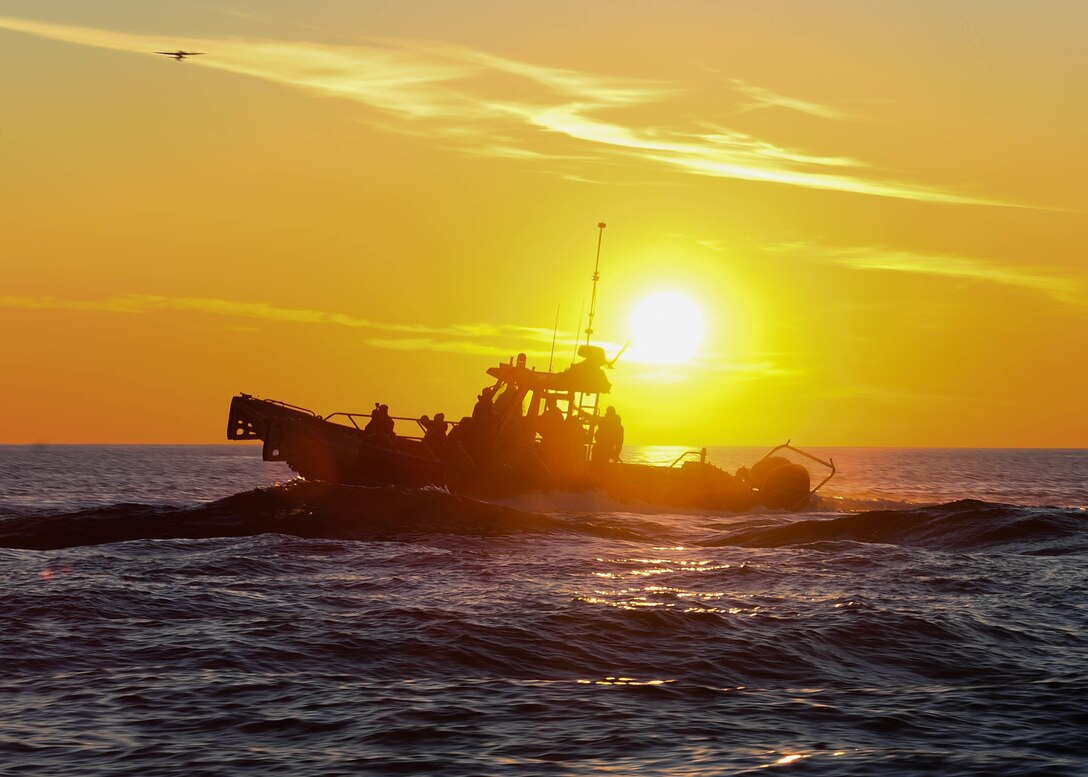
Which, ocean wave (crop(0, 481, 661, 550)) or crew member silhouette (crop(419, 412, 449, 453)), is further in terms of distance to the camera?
crew member silhouette (crop(419, 412, 449, 453))

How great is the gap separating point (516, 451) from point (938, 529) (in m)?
13.2

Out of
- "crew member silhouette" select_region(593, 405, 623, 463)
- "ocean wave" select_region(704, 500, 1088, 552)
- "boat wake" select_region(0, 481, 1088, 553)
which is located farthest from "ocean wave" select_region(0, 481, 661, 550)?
"crew member silhouette" select_region(593, 405, 623, 463)

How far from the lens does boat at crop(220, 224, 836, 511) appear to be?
3356cm

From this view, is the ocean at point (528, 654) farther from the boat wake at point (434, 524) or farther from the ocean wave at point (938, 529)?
the ocean wave at point (938, 529)

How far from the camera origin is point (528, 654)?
14.1 m

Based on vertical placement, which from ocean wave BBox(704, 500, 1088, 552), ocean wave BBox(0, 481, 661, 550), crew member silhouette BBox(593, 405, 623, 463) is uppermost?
crew member silhouette BBox(593, 405, 623, 463)

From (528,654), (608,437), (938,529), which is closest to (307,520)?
(608,437)

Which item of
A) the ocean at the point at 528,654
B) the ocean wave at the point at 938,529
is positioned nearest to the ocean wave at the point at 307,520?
the ocean at the point at 528,654

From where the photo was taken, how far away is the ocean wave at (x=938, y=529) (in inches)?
1065

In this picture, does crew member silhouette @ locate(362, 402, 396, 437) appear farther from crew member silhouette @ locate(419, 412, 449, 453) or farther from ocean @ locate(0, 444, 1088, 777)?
ocean @ locate(0, 444, 1088, 777)

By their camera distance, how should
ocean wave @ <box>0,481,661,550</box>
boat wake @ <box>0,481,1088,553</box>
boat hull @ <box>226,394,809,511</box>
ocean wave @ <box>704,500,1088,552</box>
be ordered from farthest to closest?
boat hull @ <box>226,394,809,511</box> < ocean wave @ <box>704,500,1088,552</box> < boat wake @ <box>0,481,1088,553</box> < ocean wave @ <box>0,481,661,550</box>

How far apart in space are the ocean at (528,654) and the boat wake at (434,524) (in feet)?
1.06

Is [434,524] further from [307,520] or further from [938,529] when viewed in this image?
[938,529]

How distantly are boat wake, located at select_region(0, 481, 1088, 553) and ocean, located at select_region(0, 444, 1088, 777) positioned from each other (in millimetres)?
324
